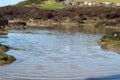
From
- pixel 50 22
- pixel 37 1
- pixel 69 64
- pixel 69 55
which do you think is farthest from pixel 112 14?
pixel 69 64

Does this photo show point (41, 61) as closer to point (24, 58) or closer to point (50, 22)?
point (24, 58)

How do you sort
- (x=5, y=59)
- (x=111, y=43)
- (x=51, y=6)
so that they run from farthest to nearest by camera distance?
(x=51, y=6)
(x=111, y=43)
(x=5, y=59)

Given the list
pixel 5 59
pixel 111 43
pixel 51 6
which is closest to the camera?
pixel 5 59

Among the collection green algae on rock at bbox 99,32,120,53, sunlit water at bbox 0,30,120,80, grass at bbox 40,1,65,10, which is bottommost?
grass at bbox 40,1,65,10

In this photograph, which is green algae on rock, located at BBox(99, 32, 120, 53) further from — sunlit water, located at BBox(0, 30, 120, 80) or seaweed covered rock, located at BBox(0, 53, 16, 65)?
seaweed covered rock, located at BBox(0, 53, 16, 65)

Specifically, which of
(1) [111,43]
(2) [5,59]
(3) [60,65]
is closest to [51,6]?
(1) [111,43]

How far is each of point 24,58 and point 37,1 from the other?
240 ft

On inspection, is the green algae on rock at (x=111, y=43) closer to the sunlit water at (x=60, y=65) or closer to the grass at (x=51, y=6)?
the sunlit water at (x=60, y=65)

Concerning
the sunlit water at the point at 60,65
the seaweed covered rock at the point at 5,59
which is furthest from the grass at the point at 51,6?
the seaweed covered rock at the point at 5,59

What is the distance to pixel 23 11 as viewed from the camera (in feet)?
258

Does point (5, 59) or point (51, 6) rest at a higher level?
point (5, 59)

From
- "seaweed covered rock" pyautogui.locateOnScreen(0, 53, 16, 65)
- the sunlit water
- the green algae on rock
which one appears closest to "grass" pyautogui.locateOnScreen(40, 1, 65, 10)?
the green algae on rock

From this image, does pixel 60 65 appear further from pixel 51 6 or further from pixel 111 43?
pixel 51 6

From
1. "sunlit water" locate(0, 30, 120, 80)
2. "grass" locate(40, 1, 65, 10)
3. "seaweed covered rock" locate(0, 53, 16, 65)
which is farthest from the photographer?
"grass" locate(40, 1, 65, 10)
